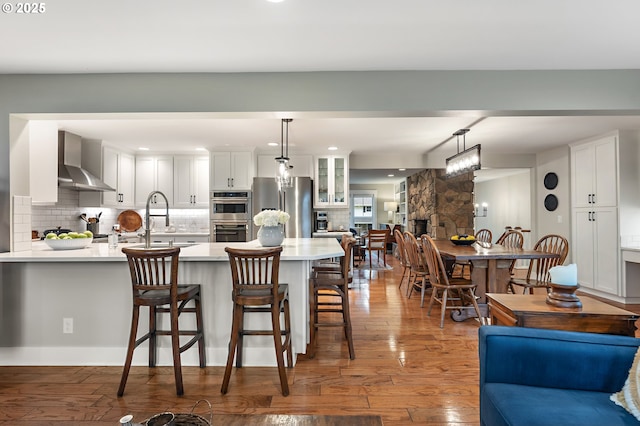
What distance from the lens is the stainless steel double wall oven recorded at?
591 cm

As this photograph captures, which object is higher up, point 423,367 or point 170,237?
point 170,237

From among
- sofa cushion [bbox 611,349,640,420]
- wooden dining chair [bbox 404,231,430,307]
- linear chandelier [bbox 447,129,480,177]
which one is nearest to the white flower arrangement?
wooden dining chair [bbox 404,231,430,307]

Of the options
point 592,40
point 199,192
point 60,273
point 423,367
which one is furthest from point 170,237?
point 592,40

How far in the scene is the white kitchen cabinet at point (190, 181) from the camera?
6230 mm

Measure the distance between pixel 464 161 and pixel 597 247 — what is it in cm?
239

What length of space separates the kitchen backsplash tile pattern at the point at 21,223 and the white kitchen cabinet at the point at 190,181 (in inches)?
128

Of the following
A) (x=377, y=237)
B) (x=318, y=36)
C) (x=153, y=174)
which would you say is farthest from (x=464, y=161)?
(x=153, y=174)

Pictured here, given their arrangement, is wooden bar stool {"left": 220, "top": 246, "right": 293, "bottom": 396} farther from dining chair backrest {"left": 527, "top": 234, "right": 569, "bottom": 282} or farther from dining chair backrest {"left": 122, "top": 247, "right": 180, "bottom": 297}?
dining chair backrest {"left": 527, "top": 234, "right": 569, "bottom": 282}

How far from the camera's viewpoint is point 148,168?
20.4ft

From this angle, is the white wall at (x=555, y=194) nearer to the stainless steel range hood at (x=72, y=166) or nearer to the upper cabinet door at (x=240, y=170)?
the upper cabinet door at (x=240, y=170)

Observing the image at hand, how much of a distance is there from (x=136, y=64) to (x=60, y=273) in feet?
5.62

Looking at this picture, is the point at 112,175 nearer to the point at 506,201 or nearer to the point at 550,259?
the point at 550,259

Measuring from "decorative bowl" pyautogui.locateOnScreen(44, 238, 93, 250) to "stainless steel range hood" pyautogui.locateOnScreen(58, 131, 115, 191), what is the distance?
167cm

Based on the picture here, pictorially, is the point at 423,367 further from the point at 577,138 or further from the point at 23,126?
the point at 577,138
